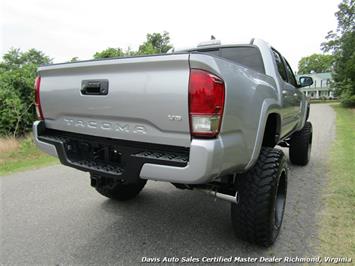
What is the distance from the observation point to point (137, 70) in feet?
6.91

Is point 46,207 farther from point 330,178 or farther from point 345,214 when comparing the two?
point 330,178

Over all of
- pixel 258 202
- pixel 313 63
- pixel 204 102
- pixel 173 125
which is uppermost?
pixel 313 63

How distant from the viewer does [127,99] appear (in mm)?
2148

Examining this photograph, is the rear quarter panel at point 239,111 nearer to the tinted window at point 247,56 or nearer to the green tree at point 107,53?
the tinted window at point 247,56

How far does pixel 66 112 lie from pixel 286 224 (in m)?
2.60

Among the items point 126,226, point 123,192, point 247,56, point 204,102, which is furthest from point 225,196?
point 247,56

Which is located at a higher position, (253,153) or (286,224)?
(253,153)

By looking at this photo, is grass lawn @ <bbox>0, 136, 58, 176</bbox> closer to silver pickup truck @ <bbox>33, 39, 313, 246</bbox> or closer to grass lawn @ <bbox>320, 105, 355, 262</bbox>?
silver pickup truck @ <bbox>33, 39, 313, 246</bbox>

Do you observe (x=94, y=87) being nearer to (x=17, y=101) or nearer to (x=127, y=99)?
(x=127, y=99)

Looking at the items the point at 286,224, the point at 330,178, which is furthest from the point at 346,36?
the point at 286,224

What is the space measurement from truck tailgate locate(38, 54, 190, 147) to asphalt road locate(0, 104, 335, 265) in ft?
3.63

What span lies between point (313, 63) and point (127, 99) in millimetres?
96485

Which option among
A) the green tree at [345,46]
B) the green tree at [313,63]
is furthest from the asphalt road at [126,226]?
the green tree at [313,63]

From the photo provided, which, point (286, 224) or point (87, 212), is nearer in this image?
point (286, 224)
